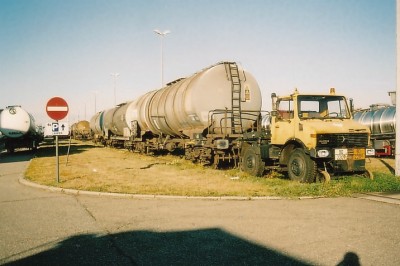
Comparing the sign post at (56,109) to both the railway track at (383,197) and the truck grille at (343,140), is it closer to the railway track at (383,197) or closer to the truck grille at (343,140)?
the truck grille at (343,140)

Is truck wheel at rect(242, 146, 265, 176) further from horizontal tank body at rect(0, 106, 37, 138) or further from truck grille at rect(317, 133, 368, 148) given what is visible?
horizontal tank body at rect(0, 106, 37, 138)

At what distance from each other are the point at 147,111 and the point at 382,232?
15499 mm

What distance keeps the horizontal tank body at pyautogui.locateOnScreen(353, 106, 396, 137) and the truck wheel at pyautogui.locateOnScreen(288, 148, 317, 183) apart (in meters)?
10.8

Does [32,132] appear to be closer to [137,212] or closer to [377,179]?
[137,212]

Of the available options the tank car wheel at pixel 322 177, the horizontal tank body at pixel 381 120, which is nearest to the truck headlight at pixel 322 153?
the tank car wheel at pixel 322 177

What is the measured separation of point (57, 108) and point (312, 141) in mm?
7931

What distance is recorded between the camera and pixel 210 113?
539 inches

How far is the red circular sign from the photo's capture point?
1087 cm

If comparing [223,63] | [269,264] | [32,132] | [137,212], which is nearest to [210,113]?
[223,63]

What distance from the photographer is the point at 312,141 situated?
→ 9.51 metres

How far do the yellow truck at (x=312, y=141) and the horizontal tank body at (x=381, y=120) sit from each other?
9822 millimetres

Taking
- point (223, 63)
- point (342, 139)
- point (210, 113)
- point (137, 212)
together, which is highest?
point (223, 63)

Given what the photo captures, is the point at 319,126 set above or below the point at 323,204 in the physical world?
above

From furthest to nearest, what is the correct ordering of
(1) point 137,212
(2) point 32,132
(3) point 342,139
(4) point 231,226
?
(2) point 32,132 → (3) point 342,139 → (1) point 137,212 → (4) point 231,226
